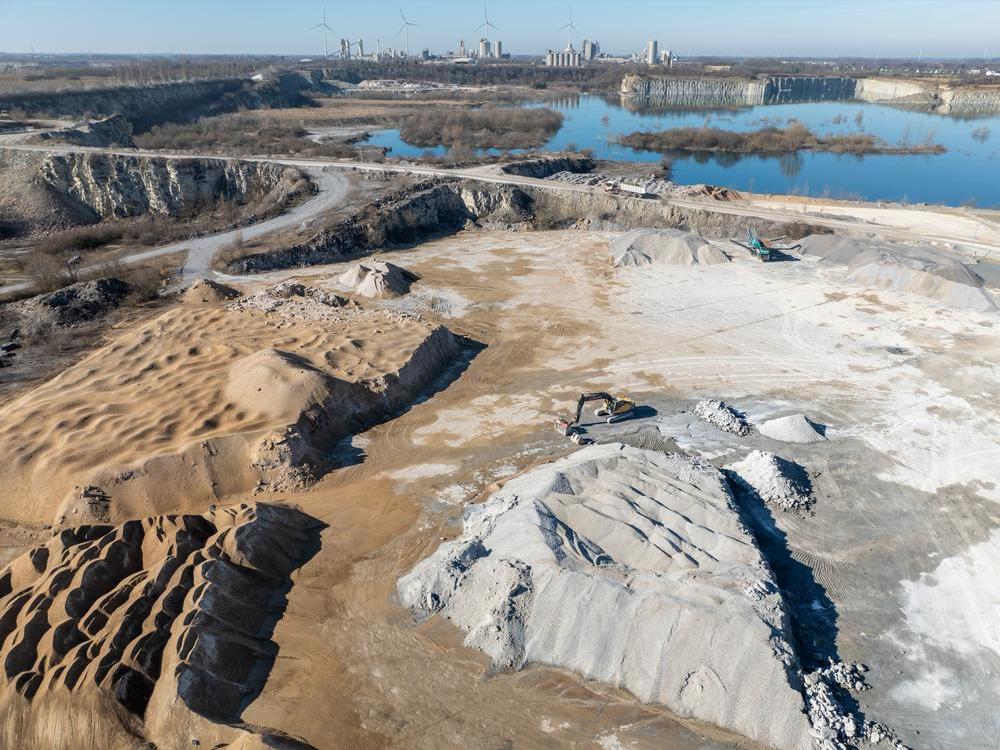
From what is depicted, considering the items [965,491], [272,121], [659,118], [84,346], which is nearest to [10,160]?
[84,346]

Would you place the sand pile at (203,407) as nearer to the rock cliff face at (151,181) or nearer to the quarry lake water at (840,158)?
the rock cliff face at (151,181)

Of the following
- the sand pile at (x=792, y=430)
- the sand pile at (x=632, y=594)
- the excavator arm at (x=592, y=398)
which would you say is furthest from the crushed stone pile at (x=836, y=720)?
the excavator arm at (x=592, y=398)

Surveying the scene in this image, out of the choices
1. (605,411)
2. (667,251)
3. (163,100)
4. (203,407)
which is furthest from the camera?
(163,100)

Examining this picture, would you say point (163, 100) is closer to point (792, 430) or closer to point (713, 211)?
point (713, 211)

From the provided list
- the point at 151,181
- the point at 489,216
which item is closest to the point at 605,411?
the point at 489,216

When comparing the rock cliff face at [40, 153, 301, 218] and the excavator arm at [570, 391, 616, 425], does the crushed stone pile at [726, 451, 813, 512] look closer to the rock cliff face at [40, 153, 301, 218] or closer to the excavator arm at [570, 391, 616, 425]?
the excavator arm at [570, 391, 616, 425]

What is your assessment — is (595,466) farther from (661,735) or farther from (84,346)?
(84,346)

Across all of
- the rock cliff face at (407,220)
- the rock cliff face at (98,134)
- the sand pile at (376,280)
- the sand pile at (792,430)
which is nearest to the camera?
the sand pile at (792,430)
